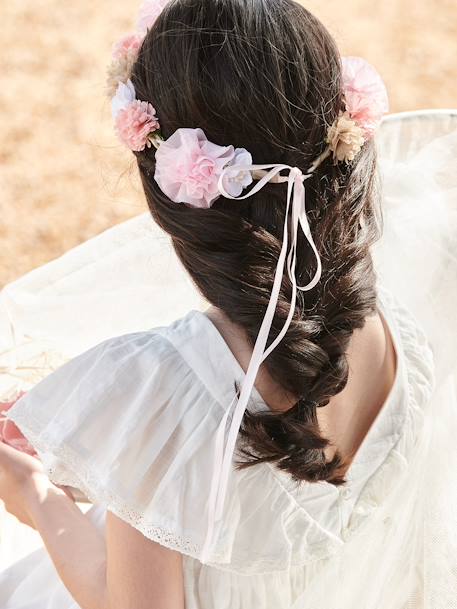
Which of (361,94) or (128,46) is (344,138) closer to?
(361,94)

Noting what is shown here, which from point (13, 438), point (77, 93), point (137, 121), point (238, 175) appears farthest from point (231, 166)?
point (77, 93)

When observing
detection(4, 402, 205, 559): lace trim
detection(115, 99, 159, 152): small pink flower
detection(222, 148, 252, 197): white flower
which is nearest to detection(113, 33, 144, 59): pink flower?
detection(115, 99, 159, 152): small pink flower

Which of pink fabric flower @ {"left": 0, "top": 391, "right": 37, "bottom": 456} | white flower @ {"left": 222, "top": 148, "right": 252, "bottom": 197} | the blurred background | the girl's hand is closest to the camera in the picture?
white flower @ {"left": 222, "top": 148, "right": 252, "bottom": 197}

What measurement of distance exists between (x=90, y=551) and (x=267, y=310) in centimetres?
51

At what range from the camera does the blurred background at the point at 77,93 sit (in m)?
3.38

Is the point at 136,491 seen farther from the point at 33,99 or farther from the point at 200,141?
the point at 33,99

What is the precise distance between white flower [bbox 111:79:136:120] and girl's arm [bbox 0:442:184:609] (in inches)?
19.9

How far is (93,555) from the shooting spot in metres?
1.27

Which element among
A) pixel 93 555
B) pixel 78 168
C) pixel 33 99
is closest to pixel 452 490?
pixel 93 555

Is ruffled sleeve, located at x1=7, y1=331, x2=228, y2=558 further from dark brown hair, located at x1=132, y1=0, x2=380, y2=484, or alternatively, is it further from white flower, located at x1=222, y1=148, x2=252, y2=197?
white flower, located at x1=222, y1=148, x2=252, y2=197

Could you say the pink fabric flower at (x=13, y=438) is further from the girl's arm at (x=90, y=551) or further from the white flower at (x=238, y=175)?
the white flower at (x=238, y=175)

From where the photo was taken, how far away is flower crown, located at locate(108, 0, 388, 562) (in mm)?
986

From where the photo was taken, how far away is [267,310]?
3.32 feet

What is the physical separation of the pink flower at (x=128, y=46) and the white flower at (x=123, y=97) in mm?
57
